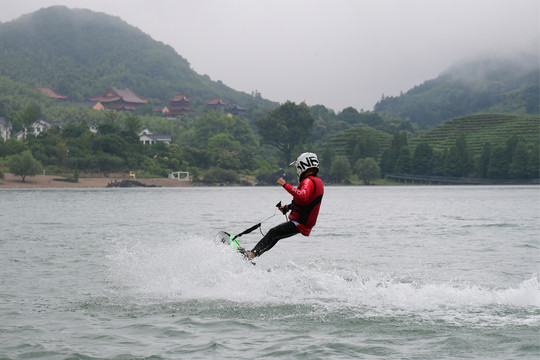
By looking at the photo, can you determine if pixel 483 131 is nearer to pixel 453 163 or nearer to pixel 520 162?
pixel 453 163

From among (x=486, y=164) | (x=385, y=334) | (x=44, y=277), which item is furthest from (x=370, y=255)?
(x=486, y=164)

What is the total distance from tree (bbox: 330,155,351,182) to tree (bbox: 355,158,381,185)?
234 cm

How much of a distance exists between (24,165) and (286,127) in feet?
283

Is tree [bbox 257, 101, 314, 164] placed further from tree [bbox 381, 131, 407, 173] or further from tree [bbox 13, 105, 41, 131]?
tree [bbox 13, 105, 41, 131]

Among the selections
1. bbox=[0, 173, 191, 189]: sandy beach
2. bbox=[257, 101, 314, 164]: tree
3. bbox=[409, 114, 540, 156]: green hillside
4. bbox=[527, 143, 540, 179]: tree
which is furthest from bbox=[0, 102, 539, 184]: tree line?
bbox=[409, 114, 540, 156]: green hillside

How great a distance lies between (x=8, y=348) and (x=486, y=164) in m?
141

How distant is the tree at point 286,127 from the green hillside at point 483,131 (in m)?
28.2

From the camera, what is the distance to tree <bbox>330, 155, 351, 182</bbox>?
14150 centimetres

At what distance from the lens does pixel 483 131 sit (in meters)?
170

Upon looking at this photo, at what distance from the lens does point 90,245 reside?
2575 centimetres

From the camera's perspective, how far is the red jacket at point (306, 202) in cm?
1267

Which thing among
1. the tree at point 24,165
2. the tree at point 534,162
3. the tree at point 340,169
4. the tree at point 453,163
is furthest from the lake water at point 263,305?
the tree at point 453,163

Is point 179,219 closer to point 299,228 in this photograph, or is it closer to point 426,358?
point 299,228

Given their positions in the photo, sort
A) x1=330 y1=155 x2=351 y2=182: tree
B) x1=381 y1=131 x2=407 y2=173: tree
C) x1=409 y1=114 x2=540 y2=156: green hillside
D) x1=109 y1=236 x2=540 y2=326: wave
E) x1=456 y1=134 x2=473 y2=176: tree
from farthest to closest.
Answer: x1=409 y1=114 x2=540 y2=156: green hillside < x1=381 y1=131 x2=407 y2=173: tree < x1=456 y1=134 x2=473 y2=176: tree < x1=330 y1=155 x2=351 y2=182: tree < x1=109 y1=236 x2=540 y2=326: wave
